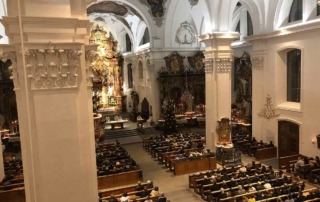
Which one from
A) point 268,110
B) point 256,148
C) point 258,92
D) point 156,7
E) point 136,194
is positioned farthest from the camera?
point 156,7

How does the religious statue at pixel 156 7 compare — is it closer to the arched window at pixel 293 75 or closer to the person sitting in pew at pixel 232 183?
the arched window at pixel 293 75

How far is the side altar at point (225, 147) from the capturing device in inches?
547

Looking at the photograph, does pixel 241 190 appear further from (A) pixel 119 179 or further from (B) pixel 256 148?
(B) pixel 256 148

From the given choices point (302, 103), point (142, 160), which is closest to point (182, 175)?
point (142, 160)

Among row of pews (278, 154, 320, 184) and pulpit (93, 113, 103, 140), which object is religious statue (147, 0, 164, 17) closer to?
pulpit (93, 113, 103, 140)

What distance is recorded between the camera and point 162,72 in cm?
2238

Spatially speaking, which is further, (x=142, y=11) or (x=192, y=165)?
(x=142, y=11)

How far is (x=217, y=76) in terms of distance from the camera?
14062 millimetres

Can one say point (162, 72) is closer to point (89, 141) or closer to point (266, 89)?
point (266, 89)

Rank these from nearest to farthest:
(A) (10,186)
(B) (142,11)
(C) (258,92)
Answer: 1. (A) (10,186)
2. (C) (258,92)
3. (B) (142,11)

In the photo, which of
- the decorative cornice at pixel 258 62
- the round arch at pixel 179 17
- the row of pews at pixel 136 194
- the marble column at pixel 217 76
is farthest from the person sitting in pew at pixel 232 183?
the round arch at pixel 179 17

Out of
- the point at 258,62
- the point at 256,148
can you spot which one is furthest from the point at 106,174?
the point at 258,62

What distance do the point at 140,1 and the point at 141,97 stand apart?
356 inches

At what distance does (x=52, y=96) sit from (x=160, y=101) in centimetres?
1837
